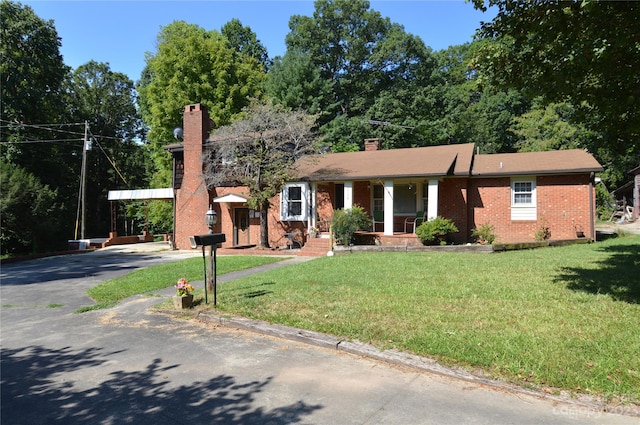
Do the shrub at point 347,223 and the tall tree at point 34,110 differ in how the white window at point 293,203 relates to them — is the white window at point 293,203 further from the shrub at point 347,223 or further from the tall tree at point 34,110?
the tall tree at point 34,110

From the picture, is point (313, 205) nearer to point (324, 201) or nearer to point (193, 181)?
point (324, 201)

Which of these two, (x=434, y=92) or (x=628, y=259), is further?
(x=434, y=92)

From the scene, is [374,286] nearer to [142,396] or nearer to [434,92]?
[142,396]

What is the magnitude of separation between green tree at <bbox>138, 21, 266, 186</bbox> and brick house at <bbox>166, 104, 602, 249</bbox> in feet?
36.1

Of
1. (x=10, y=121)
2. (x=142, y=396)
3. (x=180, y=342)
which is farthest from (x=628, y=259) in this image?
(x=10, y=121)

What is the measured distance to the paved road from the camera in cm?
359

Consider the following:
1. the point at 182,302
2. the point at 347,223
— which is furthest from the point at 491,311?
the point at 347,223

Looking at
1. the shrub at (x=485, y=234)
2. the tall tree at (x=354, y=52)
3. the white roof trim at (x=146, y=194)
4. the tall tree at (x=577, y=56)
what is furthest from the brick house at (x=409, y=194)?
the tall tree at (x=354, y=52)

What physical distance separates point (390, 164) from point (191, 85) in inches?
821

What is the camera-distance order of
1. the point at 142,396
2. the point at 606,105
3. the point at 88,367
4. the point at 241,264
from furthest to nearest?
the point at 241,264, the point at 606,105, the point at 88,367, the point at 142,396

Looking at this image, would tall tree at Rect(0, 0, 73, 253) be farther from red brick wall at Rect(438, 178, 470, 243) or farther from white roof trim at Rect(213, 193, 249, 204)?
red brick wall at Rect(438, 178, 470, 243)

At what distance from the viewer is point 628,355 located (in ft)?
14.3

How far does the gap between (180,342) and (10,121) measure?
33.2 metres

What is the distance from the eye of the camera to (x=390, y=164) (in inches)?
765
